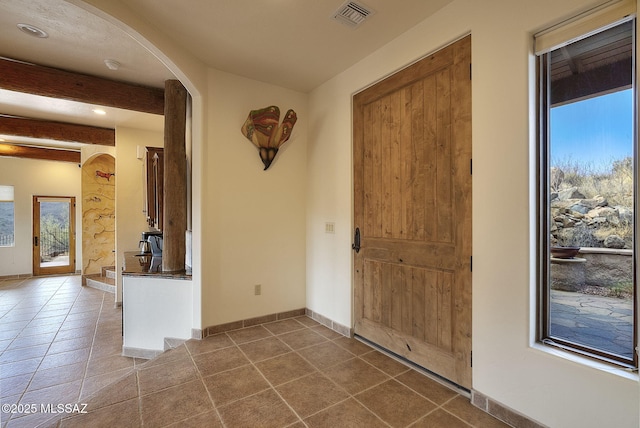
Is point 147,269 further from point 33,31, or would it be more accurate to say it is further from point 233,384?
point 33,31

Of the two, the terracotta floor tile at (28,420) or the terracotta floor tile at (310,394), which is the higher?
the terracotta floor tile at (310,394)

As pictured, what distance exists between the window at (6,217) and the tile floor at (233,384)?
4.69m

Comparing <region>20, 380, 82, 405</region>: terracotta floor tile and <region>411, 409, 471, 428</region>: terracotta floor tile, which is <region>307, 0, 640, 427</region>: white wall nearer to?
<region>411, 409, 471, 428</region>: terracotta floor tile

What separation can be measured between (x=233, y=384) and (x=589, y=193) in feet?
8.34

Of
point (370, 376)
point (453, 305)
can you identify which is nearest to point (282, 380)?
point (370, 376)

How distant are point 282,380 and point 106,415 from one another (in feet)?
3.60

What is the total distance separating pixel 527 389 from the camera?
63.8 inches

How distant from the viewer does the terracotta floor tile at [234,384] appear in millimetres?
1970

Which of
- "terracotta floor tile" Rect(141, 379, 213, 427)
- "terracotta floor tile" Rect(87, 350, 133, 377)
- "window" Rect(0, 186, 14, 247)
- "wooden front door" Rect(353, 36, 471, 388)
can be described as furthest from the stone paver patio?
"window" Rect(0, 186, 14, 247)

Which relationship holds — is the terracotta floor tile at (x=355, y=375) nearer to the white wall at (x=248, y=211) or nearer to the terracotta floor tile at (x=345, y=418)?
the terracotta floor tile at (x=345, y=418)

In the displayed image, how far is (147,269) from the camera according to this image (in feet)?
10.8

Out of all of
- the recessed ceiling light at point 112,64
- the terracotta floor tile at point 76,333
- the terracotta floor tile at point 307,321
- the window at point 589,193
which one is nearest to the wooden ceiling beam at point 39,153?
the terracotta floor tile at point 76,333

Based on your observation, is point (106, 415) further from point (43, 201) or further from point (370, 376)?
point (43, 201)

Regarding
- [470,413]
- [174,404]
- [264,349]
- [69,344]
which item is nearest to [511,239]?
[470,413]
